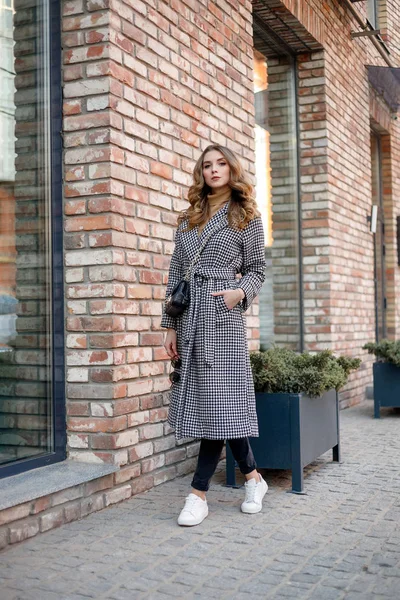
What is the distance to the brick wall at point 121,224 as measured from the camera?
381 cm

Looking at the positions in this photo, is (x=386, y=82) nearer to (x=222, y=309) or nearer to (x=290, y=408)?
(x=290, y=408)

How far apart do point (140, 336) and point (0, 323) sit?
2.48 feet

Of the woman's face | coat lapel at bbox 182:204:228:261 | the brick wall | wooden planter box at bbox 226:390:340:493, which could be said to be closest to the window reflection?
the brick wall

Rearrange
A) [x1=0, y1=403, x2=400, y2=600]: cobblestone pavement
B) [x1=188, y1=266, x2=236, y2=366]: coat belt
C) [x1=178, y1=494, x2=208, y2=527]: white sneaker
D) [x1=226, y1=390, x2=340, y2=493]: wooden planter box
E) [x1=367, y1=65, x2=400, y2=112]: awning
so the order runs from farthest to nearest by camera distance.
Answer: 1. [x1=367, y1=65, x2=400, y2=112]: awning
2. [x1=226, y1=390, x2=340, y2=493]: wooden planter box
3. [x1=188, y1=266, x2=236, y2=366]: coat belt
4. [x1=178, y1=494, x2=208, y2=527]: white sneaker
5. [x1=0, y1=403, x2=400, y2=600]: cobblestone pavement

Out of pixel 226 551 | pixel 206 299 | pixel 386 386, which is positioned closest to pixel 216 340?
pixel 206 299

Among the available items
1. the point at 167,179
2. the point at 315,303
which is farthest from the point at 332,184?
the point at 167,179

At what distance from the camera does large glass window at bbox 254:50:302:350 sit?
6742mm

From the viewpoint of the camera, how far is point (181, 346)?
143 inches

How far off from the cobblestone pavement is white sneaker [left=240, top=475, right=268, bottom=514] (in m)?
0.05

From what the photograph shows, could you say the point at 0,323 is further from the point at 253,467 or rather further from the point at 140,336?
the point at 253,467

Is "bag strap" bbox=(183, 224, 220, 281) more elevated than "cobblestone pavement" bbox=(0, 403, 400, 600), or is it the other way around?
"bag strap" bbox=(183, 224, 220, 281)

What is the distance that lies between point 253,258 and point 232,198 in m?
0.30

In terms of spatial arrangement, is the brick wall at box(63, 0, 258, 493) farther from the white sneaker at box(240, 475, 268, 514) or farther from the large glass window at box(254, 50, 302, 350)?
the large glass window at box(254, 50, 302, 350)

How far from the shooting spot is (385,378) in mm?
6988
